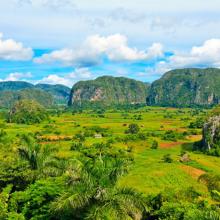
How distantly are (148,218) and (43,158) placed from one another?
8780 mm

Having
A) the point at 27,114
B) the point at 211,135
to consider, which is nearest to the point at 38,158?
the point at 211,135

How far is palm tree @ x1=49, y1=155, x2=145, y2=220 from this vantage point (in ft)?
57.0

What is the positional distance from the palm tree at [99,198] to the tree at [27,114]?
12243 centimetres

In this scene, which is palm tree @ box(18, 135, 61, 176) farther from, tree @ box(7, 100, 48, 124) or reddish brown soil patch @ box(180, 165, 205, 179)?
tree @ box(7, 100, 48, 124)

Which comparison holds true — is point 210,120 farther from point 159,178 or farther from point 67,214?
point 67,214

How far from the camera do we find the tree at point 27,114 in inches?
5576

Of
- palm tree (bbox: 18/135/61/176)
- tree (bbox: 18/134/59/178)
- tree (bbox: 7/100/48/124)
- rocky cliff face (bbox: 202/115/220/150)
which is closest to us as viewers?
palm tree (bbox: 18/135/61/176)

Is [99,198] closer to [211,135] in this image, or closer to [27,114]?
[211,135]

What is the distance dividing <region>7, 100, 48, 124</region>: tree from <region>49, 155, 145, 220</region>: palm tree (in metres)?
122

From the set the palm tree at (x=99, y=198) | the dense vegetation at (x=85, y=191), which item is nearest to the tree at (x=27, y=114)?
the dense vegetation at (x=85, y=191)

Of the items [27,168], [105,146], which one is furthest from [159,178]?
[27,168]

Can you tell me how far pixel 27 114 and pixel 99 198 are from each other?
13371 centimetres

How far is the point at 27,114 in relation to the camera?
14775 cm

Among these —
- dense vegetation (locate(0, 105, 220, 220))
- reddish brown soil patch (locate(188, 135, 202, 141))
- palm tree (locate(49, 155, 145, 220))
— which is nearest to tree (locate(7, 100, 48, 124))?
reddish brown soil patch (locate(188, 135, 202, 141))
